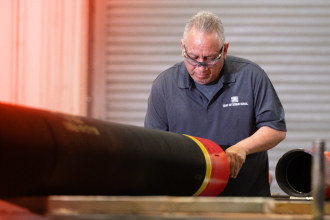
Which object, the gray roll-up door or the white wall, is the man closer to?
the white wall

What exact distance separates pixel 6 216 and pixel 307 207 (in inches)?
25.4

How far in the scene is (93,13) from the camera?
4203 mm

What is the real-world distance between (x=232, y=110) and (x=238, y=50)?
2.21 m

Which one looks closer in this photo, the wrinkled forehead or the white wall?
the wrinkled forehead

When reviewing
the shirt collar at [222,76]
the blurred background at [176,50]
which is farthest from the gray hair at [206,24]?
the blurred background at [176,50]

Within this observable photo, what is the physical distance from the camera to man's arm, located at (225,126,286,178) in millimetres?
1541

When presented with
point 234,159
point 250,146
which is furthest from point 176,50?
point 234,159

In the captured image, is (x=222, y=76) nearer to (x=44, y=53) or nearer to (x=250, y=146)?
(x=250, y=146)

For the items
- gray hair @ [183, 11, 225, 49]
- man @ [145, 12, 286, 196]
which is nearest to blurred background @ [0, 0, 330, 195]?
man @ [145, 12, 286, 196]

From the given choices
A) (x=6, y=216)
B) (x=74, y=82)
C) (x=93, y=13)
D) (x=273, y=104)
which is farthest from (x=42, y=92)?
(x=6, y=216)

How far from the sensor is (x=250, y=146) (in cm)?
175

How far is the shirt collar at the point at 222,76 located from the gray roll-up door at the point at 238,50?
6.62 ft

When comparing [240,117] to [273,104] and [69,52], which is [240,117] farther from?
[69,52]

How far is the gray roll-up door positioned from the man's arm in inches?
88.5
